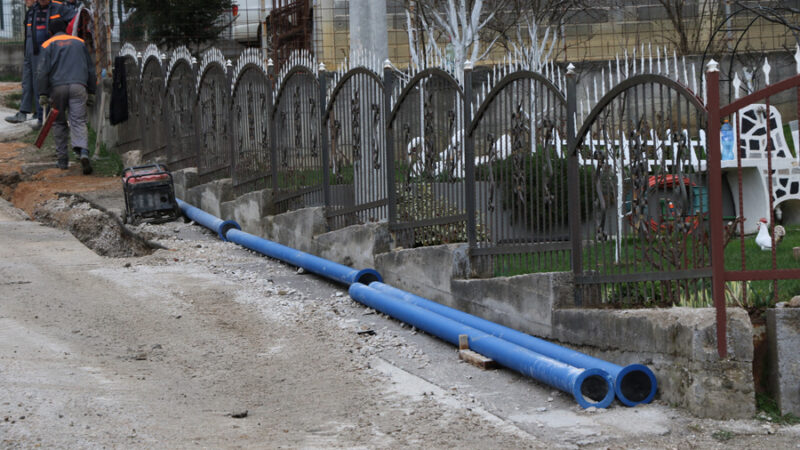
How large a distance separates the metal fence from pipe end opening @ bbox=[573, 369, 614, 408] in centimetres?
72

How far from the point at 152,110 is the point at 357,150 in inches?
256

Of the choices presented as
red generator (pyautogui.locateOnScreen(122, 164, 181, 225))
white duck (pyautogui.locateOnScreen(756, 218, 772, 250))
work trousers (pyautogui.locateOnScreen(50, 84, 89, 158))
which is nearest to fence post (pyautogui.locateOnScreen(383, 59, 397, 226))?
white duck (pyautogui.locateOnScreen(756, 218, 772, 250))

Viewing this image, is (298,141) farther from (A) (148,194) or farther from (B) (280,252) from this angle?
(A) (148,194)

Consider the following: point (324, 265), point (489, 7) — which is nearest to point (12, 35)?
point (489, 7)

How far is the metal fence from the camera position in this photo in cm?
660

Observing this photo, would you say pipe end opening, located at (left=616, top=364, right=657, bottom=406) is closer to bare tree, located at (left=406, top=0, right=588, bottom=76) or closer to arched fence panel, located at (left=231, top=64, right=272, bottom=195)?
arched fence panel, located at (left=231, top=64, right=272, bottom=195)

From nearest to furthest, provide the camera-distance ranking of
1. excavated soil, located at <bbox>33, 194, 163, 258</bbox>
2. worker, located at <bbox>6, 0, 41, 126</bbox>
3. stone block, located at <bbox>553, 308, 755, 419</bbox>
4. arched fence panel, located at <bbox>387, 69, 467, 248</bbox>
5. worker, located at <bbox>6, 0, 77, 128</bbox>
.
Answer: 1. stone block, located at <bbox>553, 308, 755, 419</bbox>
2. arched fence panel, located at <bbox>387, 69, 467, 248</bbox>
3. excavated soil, located at <bbox>33, 194, 163, 258</bbox>
4. worker, located at <bbox>6, 0, 77, 128</bbox>
5. worker, located at <bbox>6, 0, 41, 126</bbox>

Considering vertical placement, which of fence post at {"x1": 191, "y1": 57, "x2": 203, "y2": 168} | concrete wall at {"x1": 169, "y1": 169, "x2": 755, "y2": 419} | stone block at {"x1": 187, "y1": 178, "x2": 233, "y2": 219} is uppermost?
fence post at {"x1": 191, "y1": 57, "x2": 203, "y2": 168}

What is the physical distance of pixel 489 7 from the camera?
73.2ft

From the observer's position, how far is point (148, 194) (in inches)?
540

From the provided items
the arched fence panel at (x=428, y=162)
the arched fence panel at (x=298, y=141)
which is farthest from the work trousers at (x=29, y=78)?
the arched fence panel at (x=428, y=162)

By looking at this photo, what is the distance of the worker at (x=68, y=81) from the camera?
52.9 feet

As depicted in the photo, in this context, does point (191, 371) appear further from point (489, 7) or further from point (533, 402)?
point (489, 7)

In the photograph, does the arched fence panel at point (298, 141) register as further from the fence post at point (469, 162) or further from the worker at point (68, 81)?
the worker at point (68, 81)
